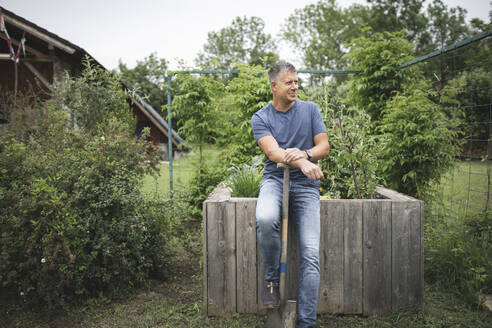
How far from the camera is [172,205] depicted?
125 inches

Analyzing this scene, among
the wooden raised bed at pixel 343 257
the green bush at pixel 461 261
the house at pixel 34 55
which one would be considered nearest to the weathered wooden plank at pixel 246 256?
the wooden raised bed at pixel 343 257

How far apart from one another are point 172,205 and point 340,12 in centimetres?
2860

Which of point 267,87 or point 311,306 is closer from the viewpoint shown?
point 311,306

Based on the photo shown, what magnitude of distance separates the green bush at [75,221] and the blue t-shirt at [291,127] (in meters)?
1.23

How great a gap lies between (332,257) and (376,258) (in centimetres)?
33

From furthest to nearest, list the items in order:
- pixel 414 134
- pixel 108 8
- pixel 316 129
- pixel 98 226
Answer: pixel 108 8, pixel 414 134, pixel 98 226, pixel 316 129

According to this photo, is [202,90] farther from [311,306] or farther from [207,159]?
[311,306]

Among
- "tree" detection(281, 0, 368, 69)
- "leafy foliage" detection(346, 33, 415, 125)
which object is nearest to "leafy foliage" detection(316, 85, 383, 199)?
"leafy foliage" detection(346, 33, 415, 125)

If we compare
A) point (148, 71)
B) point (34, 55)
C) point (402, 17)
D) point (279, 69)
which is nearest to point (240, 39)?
point (148, 71)

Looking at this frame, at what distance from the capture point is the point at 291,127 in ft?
8.09

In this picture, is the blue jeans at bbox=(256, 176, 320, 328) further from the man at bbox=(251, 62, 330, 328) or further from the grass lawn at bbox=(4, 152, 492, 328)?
the grass lawn at bbox=(4, 152, 492, 328)

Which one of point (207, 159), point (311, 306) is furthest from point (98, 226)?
point (207, 159)

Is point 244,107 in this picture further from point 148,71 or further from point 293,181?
point 148,71

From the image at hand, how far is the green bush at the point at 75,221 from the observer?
2.45m
